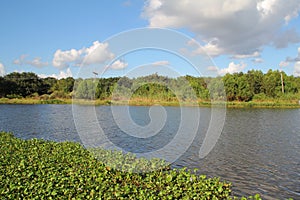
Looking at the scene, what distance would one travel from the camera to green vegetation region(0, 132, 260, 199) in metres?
6.51

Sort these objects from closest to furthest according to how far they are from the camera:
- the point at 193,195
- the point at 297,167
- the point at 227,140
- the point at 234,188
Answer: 1. the point at 193,195
2. the point at 234,188
3. the point at 297,167
4. the point at 227,140

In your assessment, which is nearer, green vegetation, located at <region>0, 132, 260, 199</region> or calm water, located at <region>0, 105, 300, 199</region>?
green vegetation, located at <region>0, 132, 260, 199</region>

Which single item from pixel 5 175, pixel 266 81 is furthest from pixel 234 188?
pixel 266 81

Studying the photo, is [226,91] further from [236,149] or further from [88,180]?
[88,180]

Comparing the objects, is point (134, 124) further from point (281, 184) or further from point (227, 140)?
point (281, 184)

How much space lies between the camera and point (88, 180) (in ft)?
24.2

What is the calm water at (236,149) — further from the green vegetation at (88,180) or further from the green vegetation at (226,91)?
the green vegetation at (226,91)

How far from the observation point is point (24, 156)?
9.93 metres

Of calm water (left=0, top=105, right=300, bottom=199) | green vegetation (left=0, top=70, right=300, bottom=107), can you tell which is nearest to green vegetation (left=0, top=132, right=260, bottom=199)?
calm water (left=0, top=105, right=300, bottom=199)

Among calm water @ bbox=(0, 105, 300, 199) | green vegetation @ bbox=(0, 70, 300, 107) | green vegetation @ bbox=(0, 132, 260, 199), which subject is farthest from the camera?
green vegetation @ bbox=(0, 70, 300, 107)

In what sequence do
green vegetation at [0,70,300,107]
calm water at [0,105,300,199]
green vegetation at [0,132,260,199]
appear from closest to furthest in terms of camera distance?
1. green vegetation at [0,132,260,199]
2. calm water at [0,105,300,199]
3. green vegetation at [0,70,300,107]

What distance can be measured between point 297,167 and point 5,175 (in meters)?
9.51

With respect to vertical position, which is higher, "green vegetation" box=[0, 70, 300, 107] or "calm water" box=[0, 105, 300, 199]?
"green vegetation" box=[0, 70, 300, 107]

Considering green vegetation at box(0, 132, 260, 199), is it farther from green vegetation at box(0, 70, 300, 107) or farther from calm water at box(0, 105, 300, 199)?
green vegetation at box(0, 70, 300, 107)
